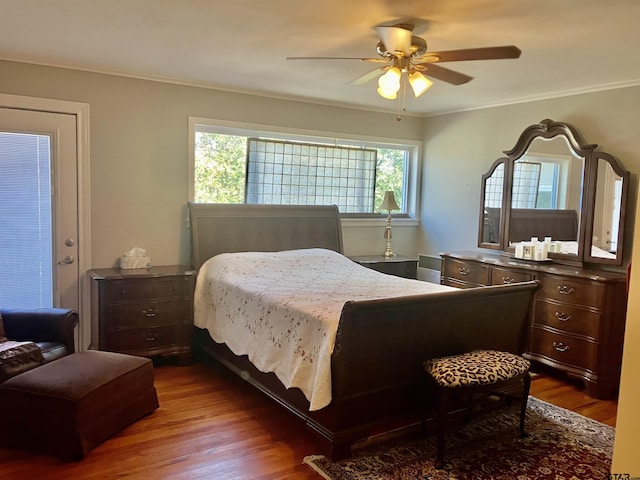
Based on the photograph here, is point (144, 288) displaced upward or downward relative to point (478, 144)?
downward

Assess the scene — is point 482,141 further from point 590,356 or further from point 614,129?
point 590,356

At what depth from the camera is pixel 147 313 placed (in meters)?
3.92

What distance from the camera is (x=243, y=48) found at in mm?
3254

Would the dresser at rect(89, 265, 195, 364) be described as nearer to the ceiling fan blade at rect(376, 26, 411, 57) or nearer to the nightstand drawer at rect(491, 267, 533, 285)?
the ceiling fan blade at rect(376, 26, 411, 57)

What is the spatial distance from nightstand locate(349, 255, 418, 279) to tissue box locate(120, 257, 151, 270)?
1.97 meters

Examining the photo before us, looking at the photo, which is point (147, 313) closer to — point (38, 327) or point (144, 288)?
point (144, 288)

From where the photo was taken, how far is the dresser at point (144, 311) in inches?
149

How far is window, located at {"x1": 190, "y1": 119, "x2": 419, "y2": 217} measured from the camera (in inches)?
182

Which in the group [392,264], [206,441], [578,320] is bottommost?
[206,441]

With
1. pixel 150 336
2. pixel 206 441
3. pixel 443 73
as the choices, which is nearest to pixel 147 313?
pixel 150 336

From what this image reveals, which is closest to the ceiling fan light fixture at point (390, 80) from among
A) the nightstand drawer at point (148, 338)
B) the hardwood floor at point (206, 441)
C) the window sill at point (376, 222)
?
the hardwood floor at point (206, 441)

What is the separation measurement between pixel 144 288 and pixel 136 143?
3.98 feet

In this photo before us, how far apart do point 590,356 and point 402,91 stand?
8.48 ft


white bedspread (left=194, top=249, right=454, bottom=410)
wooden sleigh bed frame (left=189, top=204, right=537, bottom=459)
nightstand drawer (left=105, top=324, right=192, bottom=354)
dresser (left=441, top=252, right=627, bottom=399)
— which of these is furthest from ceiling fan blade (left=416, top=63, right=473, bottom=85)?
nightstand drawer (left=105, top=324, right=192, bottom=354)
